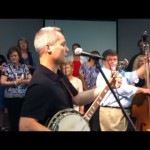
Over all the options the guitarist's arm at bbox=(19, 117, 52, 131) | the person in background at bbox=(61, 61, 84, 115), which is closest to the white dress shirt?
the person in background at bbox=(61, 61, 84, 115)

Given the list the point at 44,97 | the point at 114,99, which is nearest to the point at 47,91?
the point at 44,97

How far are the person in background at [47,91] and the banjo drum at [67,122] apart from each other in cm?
1

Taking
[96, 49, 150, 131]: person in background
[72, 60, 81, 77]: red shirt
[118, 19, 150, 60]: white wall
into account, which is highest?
[118, 19, 150, 60]: white wall

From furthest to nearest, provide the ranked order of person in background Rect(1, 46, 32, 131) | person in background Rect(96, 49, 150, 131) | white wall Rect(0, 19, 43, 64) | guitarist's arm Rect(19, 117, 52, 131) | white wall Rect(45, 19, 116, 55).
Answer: white wall Rect(45, 19, 116, 55) < white wall Rect(0, 19, 43, 64) < person in background Rect(1, 46, 32, 131) < person in background Rect(96, 49, 150, 131) < guitarist's arm Rect(19, 117, 52, 131)

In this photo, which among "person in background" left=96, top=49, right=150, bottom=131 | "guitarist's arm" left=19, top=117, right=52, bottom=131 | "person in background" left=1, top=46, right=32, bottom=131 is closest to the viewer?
"guitarist's arm" left=19, top=117, right=52, bottom=131

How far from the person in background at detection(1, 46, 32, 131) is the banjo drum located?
2.20m

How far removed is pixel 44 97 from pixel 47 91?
0.14 ft

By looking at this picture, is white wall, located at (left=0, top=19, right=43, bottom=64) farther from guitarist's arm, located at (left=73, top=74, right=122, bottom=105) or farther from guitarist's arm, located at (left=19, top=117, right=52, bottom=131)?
guitarist's arm, located at (left=19, top=117, right=52, bottom=131)

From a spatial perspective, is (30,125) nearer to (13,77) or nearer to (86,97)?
(86,97)

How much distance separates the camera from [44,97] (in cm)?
267

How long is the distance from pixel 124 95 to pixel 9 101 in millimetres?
1336

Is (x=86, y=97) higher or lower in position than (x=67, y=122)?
higher

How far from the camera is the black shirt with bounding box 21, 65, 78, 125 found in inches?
104
